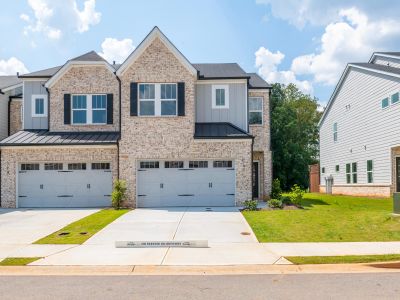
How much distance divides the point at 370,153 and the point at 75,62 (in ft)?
62.6

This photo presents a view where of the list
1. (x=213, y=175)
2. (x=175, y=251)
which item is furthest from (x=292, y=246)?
(x=213, y=175)

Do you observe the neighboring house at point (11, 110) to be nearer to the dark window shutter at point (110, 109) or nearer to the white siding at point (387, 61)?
the dark window shutter at point (110, 109)

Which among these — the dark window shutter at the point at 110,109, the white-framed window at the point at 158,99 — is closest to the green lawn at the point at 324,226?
the white-framed window at the point at 158,99

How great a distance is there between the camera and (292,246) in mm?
10297

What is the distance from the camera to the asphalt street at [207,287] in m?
6.40

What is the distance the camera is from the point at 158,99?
65.5 feet

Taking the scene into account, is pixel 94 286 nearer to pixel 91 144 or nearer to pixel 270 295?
pixel 270 295

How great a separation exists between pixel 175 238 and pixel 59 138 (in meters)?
11.8

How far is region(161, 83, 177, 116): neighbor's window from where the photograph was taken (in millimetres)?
19922

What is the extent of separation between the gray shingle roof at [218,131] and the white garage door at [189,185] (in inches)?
53.5

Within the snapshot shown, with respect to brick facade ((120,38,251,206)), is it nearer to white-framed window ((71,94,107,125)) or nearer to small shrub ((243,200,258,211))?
small shrub ((243,200,258,211))

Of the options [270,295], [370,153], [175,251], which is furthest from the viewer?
[370,153]

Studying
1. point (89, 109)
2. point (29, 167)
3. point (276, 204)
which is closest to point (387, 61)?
point (276, 204)

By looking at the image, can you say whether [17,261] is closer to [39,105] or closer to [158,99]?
[158,99]
